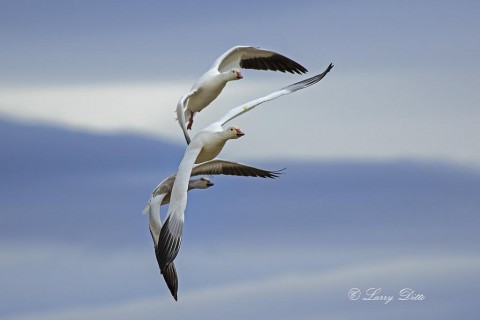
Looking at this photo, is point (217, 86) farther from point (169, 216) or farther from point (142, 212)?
point (169, 216)

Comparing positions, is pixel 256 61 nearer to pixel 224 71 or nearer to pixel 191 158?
pixel 224 71

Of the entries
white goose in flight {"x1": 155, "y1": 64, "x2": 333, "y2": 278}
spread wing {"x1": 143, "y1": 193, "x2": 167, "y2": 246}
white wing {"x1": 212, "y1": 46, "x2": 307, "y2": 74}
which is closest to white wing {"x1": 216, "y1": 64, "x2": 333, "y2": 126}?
white goose in flight {"x1": 155, "y1": 64, "x2": 333, "y2": 278}

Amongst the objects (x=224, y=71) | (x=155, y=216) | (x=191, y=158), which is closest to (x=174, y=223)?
(x=191, y=158)

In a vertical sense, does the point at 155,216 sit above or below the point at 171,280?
above

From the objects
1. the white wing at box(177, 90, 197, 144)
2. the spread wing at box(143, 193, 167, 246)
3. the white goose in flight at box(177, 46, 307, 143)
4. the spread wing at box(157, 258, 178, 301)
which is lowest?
the spread wing at box(157, 258, 178, 301)

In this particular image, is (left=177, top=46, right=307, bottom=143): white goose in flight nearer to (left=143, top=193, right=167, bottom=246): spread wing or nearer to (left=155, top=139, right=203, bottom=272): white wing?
(left=143, top=193, right=167, bottom=246): spread wing

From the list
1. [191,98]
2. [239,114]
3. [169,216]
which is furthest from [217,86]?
[169,216]

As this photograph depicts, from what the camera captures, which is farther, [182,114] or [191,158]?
[182,114]

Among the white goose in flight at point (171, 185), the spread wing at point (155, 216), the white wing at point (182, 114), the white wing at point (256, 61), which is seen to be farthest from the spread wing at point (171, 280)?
the white wing at point (256, 61)

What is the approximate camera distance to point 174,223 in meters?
23.8

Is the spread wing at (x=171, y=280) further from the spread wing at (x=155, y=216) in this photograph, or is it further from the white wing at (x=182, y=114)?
the white wing at (x=182, y=114)

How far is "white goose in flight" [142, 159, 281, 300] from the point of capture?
26656mm

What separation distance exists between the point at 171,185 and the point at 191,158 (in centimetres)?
197

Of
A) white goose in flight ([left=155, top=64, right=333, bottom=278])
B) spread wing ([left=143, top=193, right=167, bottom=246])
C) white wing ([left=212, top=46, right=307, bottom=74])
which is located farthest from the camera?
white wing ([left=212, top=46, right=307, bottom=74])
